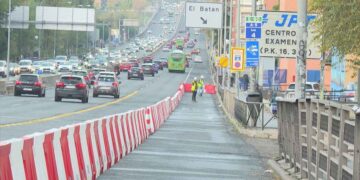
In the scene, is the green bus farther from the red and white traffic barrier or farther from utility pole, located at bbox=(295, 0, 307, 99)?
utility pole, located at bbox=(295, 0, 307, 99)

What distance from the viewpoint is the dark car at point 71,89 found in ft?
174

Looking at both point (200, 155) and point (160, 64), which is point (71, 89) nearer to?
point (200, 155)

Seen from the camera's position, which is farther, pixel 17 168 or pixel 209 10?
pixel 209 10

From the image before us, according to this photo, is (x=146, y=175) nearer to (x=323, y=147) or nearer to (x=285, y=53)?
(x=323, y=147)

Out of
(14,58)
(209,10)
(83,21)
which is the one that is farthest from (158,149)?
(14,58)

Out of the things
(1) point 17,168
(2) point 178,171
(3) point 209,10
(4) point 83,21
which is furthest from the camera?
(4) point 83,21

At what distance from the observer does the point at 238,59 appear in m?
43.6

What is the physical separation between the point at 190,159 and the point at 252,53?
18.5 metres

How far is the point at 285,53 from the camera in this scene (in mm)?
27422

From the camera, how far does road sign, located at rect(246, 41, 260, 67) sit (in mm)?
37625

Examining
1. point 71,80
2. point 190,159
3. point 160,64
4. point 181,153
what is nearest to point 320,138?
point 190,159

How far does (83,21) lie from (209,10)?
22578 mm

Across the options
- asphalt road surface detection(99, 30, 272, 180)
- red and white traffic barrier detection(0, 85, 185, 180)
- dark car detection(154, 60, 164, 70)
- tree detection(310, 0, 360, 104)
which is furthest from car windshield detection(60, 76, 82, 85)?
dark car detection(154, 60, 164, 70)

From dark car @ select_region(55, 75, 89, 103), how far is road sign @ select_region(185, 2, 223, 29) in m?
12.3
